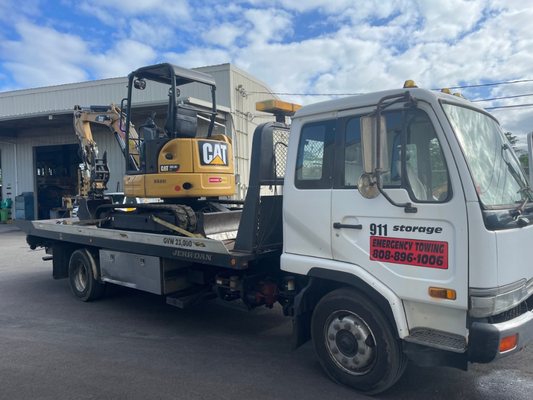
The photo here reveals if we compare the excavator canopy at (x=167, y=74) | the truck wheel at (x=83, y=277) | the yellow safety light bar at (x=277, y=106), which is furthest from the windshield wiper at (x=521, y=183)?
the truck wheel at (x=83, y=277)

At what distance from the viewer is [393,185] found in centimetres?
367

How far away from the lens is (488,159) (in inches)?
148

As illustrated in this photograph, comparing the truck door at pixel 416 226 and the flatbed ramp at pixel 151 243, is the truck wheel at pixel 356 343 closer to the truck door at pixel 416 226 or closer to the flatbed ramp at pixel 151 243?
the truck door at pixel 416 226

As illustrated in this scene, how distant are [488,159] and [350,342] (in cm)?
198

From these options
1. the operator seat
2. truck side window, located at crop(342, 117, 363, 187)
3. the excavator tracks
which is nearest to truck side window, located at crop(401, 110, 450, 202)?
truck side window, located at crop(342, 117, 363, 187)

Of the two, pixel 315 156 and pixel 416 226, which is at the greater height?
pixel 315 156

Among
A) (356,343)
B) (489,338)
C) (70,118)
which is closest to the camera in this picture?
(489,338)

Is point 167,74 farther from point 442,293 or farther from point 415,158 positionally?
point 442,293

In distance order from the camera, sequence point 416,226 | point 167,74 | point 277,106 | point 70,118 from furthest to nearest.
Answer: point 70,118 < point 167,74 < point 277,106 < point 416,226

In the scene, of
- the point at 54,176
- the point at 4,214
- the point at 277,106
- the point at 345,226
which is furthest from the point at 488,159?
the point at 54,176

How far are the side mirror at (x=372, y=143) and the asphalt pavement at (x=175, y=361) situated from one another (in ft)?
6.68

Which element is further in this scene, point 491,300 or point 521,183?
point 521,183

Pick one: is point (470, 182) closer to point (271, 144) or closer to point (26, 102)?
point (271, 144)

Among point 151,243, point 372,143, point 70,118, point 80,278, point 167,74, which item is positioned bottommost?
point 80,278
